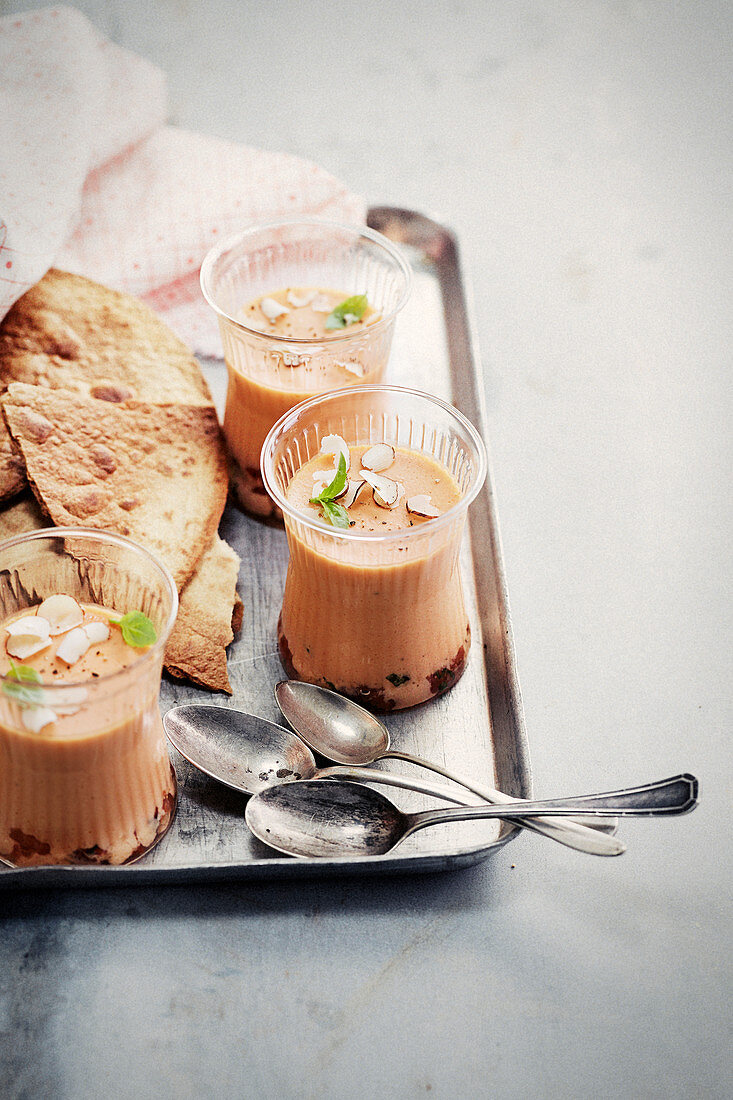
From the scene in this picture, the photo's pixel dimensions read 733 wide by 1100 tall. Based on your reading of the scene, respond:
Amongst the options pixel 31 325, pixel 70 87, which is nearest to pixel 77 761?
pixel 31 325

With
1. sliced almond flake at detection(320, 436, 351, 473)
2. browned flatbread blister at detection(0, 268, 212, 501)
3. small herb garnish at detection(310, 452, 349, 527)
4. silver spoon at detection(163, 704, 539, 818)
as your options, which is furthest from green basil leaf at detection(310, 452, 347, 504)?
browned flatbread blister at detection(0, 268, 212, 501)

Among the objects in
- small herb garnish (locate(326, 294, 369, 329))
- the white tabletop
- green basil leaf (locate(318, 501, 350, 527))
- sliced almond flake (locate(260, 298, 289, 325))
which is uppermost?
small herb garnish (locate(326, 294, 369, 329))

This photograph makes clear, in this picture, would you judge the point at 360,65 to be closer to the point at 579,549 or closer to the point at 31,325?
the point at 31,325

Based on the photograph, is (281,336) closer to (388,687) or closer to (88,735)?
(388,687)

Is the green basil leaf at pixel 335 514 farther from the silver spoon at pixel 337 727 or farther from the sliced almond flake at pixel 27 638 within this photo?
the sliced almond flake at pixel 27 638

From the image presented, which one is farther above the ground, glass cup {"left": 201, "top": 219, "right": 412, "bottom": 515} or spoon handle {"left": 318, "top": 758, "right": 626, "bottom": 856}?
glass cup {"left": 201, "top": 219, "right": 412, "bottom": 515}

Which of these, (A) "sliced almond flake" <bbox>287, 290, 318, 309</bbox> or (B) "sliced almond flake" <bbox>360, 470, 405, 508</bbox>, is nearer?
(B) "sliced almond flake" <bbox>360, 470, 405, 508</bbox>

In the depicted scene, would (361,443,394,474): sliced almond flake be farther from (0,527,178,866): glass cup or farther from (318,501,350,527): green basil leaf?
(0,527,178,866): glass cup
